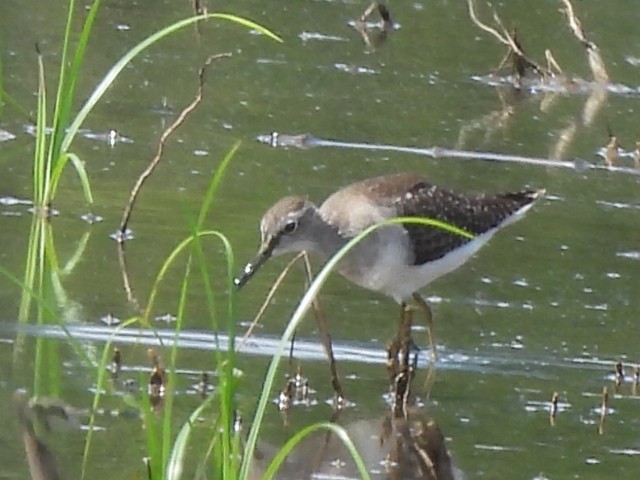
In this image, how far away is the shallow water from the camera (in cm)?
639

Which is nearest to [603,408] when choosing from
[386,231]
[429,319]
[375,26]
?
[429,319]

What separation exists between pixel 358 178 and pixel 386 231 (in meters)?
2.19

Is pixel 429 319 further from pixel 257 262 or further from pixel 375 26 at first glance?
pixel 375 26

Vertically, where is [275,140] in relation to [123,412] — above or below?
above

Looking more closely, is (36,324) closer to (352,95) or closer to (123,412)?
(123,412)

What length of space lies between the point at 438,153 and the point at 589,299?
2398 millimetres

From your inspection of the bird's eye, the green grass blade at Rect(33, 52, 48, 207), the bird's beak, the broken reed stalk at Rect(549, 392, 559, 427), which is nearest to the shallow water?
the broken reed stalk at Rect(549, 392, 559, 427)

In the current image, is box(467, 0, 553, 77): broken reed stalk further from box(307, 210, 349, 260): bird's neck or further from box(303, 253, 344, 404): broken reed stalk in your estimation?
box(303, 253, 344, 404): broken reed stalk

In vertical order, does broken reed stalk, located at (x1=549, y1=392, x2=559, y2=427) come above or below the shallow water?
below

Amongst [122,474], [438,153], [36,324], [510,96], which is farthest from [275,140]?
[122,474]

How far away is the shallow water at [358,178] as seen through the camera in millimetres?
6387

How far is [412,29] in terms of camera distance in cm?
1340

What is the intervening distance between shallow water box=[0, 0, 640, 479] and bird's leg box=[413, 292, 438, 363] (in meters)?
0.04

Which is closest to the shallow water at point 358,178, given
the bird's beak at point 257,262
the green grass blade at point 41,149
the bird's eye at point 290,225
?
the green grass blade at point 41,149
